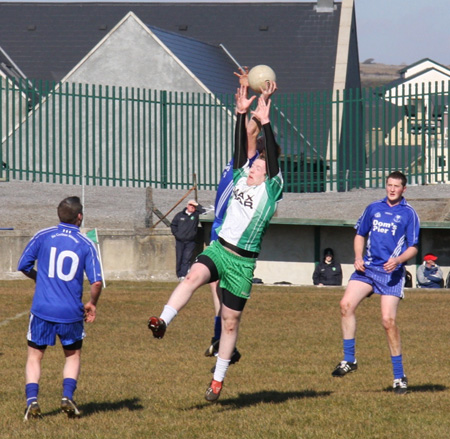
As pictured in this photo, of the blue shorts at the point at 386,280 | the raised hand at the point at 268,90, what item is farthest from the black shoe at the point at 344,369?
the raised hand at the point at 268,90

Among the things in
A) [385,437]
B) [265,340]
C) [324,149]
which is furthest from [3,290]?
[385,437]

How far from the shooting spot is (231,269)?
8.45 metres

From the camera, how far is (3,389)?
9.82m

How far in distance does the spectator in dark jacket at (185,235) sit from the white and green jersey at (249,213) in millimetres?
12906

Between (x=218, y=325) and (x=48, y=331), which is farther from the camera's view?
(x=218, y=325)

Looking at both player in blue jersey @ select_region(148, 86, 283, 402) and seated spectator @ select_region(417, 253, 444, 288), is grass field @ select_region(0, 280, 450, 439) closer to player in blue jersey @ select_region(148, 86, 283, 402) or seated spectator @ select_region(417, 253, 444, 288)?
player in blue jersey @ select_region(148, 86, 283, 402)

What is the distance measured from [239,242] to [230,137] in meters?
16.6

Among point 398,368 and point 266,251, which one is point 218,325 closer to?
point 398,368

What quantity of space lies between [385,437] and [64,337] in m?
2.72

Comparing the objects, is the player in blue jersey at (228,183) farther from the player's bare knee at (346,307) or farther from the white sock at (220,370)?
the player's bare knee at (346,307)

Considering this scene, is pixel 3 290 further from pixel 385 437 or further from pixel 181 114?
pixel 385 437

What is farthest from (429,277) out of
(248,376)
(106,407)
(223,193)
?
(106,407)

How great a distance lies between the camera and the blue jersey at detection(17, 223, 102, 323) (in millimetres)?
7859

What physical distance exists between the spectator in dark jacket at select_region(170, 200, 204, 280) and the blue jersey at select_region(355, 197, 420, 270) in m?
12.0
